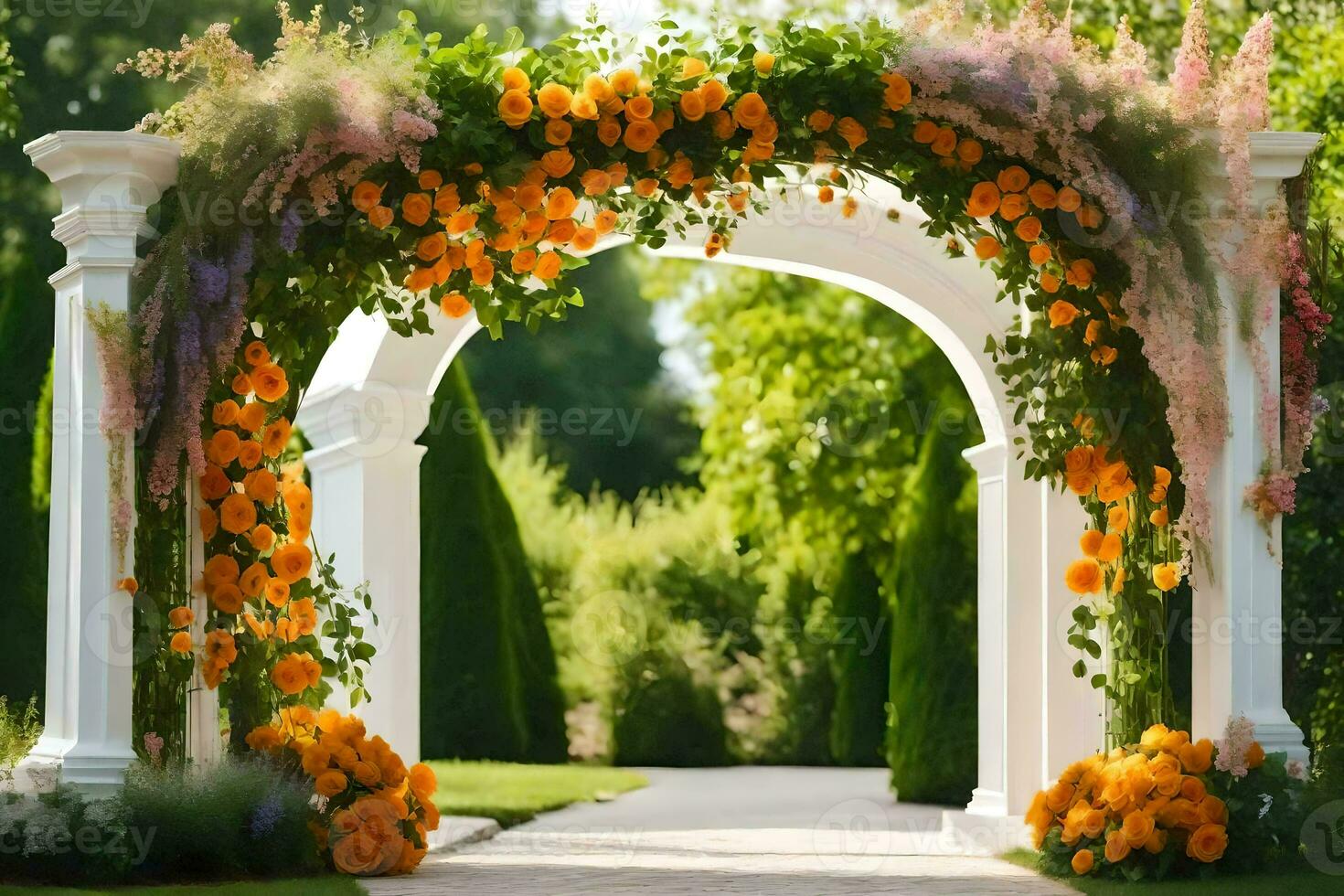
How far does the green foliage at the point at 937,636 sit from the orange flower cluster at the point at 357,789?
4.90 metres

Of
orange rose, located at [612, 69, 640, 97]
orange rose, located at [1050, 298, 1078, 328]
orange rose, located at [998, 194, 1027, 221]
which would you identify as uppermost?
orange rose, located at [612, 69, 640, 97]

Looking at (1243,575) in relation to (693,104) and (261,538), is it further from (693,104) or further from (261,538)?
(261,538)

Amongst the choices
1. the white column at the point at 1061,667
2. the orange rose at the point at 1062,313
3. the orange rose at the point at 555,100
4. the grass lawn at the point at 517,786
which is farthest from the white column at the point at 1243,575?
the grass lawn at the point at 517,786

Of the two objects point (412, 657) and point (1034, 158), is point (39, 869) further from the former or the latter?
point (1034, 158)

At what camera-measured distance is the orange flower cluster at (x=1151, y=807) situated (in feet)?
19.8

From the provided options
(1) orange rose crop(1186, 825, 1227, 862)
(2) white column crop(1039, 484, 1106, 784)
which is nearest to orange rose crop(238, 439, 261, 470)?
(2) white column crop(1039, 484, 1106, 784)

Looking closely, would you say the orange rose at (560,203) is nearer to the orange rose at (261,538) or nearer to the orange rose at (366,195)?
the orange rose at (366,195)

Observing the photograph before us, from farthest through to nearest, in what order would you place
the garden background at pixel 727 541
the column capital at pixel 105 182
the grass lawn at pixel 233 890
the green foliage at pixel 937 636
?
the garden background at pixel 727 541
the green foliage at pixel 937 636
the column capital at pixel 105 182
the grass lawn at pixel 233 890

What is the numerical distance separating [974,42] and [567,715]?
9582mm

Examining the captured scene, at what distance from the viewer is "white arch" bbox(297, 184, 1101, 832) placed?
7.96 meters

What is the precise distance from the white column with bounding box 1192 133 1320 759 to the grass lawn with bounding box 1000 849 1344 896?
0.48m

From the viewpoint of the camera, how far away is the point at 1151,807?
20.0ft

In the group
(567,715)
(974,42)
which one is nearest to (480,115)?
(974,42)

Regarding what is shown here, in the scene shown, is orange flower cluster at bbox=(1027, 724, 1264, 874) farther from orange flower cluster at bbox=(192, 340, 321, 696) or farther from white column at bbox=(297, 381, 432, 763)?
white column at bbox=(297, 381, 432, 763)
